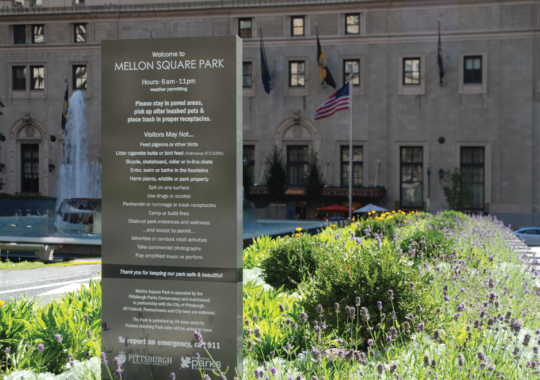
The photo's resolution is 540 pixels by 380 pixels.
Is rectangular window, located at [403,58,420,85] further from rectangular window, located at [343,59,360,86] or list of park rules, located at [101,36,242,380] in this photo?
list of park rules, located at [101,36,242,380]

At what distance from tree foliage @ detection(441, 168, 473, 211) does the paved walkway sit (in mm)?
Answer: 27598

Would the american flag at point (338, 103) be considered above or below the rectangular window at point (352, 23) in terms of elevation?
below

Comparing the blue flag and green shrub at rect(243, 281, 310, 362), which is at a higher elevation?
the blue flag

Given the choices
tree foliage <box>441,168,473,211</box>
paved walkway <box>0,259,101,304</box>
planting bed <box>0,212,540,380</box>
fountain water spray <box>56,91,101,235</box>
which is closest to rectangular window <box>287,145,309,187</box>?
tree foliage <box>441,168,473,211</box>

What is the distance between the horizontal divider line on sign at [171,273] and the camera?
411cm

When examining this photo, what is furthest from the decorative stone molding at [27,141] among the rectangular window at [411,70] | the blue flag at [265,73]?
the rectangular window at [411,70]

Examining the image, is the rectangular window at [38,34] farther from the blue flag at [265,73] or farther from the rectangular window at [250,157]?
the rectangular window at [250,157]

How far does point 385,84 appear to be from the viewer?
39.2 metres

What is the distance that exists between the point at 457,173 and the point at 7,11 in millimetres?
36867

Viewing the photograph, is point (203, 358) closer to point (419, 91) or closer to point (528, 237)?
point (528, 237)

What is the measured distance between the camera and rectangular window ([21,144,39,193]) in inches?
1724

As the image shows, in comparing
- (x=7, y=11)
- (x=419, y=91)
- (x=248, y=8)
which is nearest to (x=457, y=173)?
(x=419, y=91)

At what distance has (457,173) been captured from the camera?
118 ft

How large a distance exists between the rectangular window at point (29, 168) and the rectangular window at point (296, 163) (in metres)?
20.6
